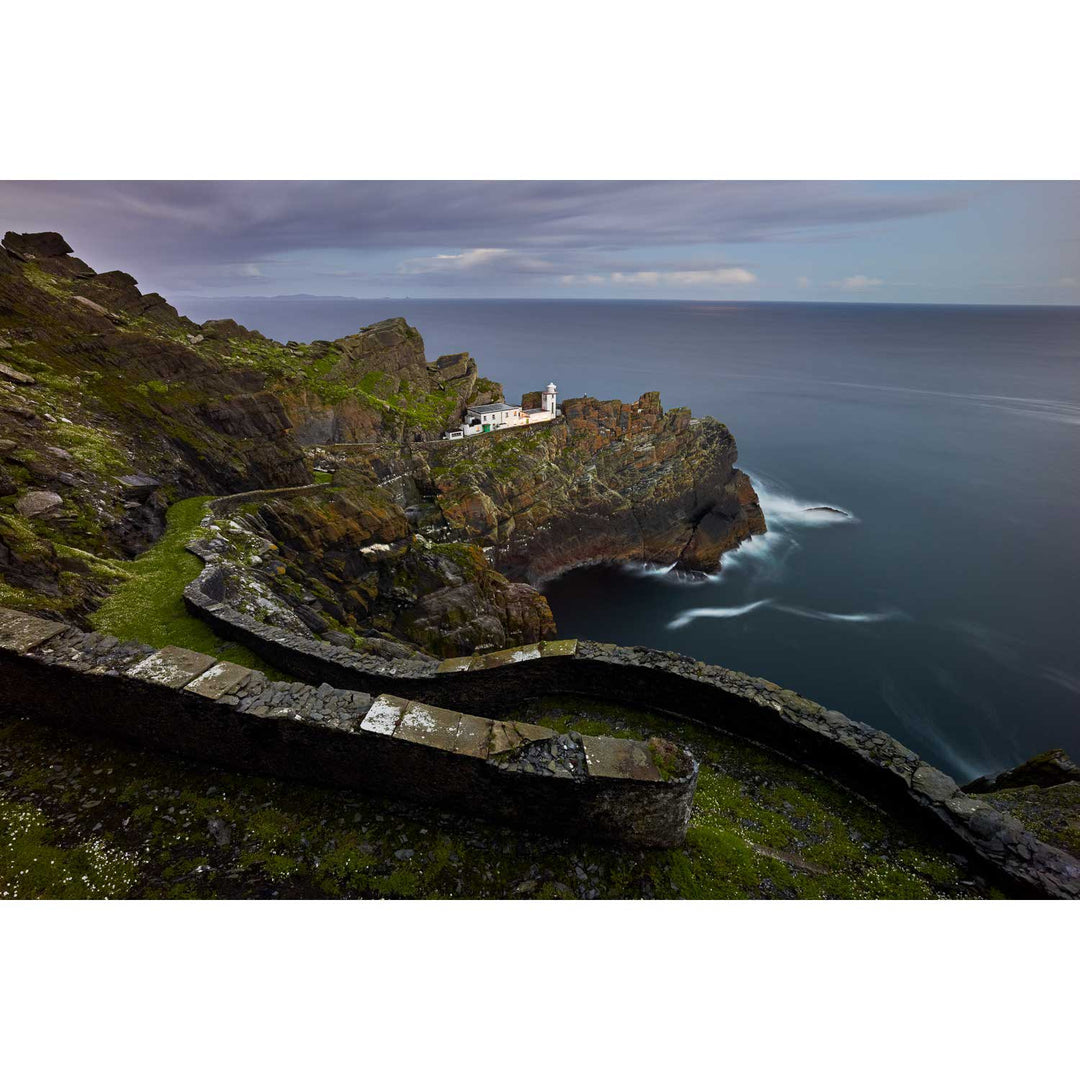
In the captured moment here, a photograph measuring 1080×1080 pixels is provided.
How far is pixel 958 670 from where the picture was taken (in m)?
30.5

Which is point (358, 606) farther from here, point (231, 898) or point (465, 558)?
point (231, 898)

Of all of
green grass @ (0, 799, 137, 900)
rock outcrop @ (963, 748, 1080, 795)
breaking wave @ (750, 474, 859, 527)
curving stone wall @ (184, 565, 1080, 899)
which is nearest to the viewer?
green grass @ (0, 799, 137, 900)

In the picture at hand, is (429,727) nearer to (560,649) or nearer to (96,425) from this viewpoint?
(560,649)

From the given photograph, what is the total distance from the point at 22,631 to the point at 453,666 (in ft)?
22.0

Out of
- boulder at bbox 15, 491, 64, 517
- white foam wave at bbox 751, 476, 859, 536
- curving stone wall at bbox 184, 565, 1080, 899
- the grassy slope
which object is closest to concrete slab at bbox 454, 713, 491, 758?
the grassy slope

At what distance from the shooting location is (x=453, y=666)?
382 inches

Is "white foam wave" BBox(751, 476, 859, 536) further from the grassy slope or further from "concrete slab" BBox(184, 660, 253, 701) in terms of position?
"concrete slab" BBox(184, 660, 253, 701)

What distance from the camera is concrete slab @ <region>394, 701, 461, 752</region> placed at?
253 inches

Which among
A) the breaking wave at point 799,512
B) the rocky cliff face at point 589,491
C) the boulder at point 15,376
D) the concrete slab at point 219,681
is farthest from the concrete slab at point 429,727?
the breaking wave at point 799,512

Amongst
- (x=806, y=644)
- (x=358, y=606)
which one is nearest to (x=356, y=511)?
(x=358, y=606)

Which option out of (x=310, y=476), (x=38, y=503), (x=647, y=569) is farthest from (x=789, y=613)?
(x=38, y=503)

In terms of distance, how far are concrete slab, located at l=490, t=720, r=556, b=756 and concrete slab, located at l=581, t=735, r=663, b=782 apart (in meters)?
0.60

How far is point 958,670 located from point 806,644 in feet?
28.7

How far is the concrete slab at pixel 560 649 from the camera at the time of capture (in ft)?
32.2
